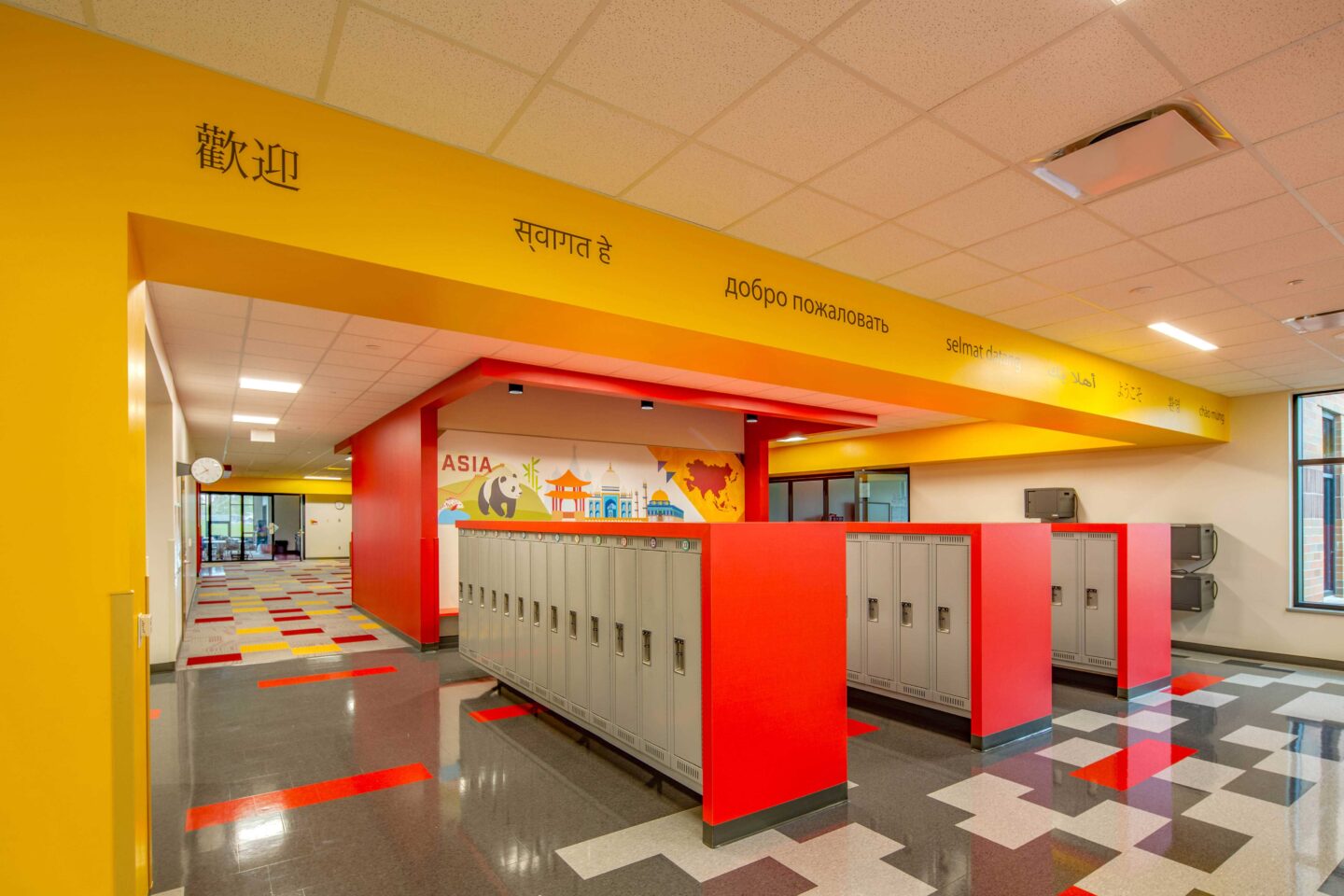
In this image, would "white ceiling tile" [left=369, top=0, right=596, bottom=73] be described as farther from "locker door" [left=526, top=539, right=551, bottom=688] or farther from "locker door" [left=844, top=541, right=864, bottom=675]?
"locker door" [left=844, top=541, right=864, bottom=675]

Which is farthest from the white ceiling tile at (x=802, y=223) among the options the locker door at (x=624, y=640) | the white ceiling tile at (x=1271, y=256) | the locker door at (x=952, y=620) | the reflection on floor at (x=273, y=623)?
the reflection on floor at (x=273, y=623)

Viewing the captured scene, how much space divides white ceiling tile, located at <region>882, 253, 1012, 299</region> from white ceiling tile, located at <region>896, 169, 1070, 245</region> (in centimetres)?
32

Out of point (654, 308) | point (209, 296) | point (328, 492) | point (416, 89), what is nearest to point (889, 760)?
point (654, 308)

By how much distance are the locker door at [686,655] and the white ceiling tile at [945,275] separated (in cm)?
222

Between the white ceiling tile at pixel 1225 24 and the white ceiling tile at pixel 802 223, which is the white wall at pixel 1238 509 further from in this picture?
the white ceiling tile at pixel 1225 24

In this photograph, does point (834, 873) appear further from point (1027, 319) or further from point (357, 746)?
point (1027, 319)

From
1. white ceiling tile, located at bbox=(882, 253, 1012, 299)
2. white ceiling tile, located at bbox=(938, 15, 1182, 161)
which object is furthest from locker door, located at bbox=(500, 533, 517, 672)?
white ceiling tile, located at bbox=(938, 15, 1182, 161)

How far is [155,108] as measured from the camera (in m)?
2.13

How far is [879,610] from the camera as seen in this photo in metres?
5.42

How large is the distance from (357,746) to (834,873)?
315 centimetres

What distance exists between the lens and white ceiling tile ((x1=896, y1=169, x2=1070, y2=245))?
3.06m

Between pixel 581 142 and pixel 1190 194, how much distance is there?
276 cm

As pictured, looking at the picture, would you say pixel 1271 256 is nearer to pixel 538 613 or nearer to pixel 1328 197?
pixel 1328 197

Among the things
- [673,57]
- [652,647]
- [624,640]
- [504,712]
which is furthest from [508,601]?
[673,57]
